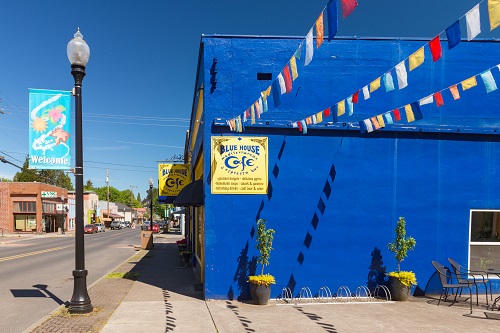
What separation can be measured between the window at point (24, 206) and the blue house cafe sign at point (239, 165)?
44424 millimetres

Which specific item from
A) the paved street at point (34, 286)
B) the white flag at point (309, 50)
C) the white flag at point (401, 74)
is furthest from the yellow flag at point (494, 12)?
the paved street at point (34, 286)

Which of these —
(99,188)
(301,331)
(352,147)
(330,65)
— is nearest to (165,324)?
(301,331)

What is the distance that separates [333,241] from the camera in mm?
8273

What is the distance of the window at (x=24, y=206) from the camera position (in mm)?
43094

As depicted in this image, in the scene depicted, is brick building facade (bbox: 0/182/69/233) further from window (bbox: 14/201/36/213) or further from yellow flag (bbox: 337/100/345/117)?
yellow flag (bbox: 337/100/345/117)

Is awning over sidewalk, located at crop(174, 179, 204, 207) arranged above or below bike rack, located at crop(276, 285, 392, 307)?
above

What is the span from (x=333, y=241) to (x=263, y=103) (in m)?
3.78

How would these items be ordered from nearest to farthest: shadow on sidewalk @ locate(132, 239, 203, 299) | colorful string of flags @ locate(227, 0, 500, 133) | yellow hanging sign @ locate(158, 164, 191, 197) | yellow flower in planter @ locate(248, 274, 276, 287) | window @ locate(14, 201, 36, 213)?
colorful string of flags @ locate(227, 0, 500, 133), yellow flower in planter @ locate(248, 274, 276, 287), shadow on sidewalk @ locate(132, 239, 203, 299), yellow hanging sign @ locate(158, 164, 191, 197), window @ locate(14, 201, 36, 213)

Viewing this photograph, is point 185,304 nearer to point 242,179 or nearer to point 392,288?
point 242,179

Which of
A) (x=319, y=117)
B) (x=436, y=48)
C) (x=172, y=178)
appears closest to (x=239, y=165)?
(x=319, y=117)

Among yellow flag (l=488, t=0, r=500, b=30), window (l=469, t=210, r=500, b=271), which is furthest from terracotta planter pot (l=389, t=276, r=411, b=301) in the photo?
yellow flag (l=488, t=0, r=500, b=30)

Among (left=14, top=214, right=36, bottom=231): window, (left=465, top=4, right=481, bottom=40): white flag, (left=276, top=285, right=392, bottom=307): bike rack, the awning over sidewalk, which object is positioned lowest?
(left=14, top=214, right=36, bottom=231): window

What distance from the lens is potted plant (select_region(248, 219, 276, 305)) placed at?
7.49m

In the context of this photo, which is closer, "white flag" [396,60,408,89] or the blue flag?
the blue flag
